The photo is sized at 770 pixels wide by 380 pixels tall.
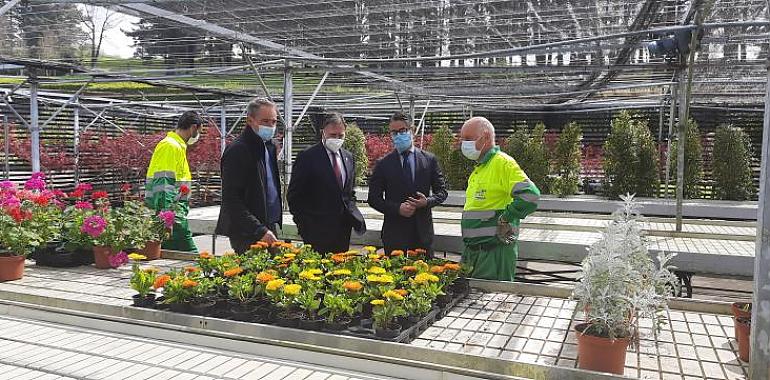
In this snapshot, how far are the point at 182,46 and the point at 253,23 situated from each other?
201 centimetres

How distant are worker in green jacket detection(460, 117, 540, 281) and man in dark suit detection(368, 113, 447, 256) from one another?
49 centimetres

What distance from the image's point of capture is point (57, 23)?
277 inches

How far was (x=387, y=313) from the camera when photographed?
2428 mm

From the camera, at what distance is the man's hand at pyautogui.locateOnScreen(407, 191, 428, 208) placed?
3914 mm

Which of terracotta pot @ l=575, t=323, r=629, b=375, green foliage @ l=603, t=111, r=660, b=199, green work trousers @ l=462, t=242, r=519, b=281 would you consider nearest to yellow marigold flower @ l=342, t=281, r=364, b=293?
terracotta pot @ l=575, t=323, r=629, b=375

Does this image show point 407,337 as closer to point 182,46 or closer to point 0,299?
point 0,299

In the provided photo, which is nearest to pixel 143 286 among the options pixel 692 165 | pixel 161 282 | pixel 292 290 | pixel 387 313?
pixel 161 282

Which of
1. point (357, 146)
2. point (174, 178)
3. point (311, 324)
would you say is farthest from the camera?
point (357, 146)

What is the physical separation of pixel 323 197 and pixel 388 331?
5.84 ft

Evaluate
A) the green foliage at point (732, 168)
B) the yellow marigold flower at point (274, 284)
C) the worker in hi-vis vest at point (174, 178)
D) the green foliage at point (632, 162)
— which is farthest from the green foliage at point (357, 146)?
the yellow marigold flower at point (274, 284)

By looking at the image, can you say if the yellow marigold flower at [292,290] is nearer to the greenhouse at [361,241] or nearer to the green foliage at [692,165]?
the greenhouse at [361,241]

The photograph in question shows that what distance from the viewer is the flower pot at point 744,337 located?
2.22 m

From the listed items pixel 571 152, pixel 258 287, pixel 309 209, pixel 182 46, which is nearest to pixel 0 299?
pixel 258 287

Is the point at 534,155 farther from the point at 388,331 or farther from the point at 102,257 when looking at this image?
the point at 388,331
